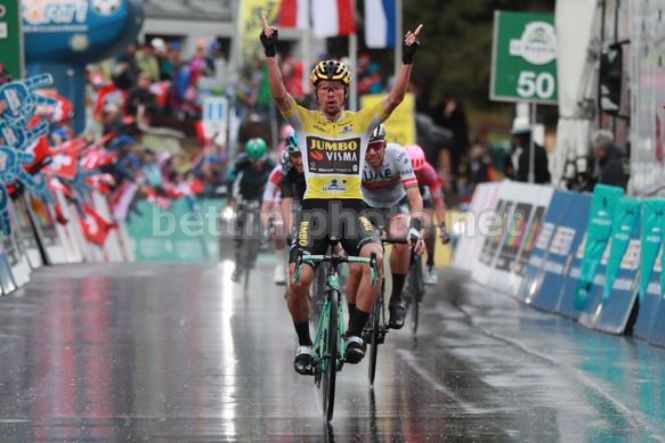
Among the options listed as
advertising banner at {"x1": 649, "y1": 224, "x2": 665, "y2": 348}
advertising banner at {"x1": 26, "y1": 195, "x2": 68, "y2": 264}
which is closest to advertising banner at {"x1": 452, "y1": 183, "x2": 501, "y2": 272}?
advertising banner at {"x1": 26, "y1": 195, "x2": 68, "y2": 264}

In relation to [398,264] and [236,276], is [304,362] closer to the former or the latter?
[398,264]

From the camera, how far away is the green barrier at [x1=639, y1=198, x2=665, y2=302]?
49.8 ft

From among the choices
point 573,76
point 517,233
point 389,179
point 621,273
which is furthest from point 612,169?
point 389,179

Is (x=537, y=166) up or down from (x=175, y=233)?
up

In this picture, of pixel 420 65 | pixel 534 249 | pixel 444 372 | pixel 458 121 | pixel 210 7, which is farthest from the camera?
pixel 210 7

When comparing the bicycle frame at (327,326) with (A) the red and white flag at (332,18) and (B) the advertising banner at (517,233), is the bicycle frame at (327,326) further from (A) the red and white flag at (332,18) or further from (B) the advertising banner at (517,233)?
(A) the red and white flag at (332,18)

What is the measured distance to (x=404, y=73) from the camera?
1066cm

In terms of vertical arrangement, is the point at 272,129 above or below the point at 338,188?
below

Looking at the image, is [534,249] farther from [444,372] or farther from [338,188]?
[338,188]

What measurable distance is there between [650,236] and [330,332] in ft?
19.8

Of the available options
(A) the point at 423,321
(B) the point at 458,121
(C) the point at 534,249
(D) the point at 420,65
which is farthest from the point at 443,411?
(D) the point at 420,65

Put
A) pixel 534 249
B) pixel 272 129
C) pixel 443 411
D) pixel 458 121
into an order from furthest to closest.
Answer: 1. pixel 458 121
2. pixel 272 129
3. pixel 534 249
4. pixel 443 411

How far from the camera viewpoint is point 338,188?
1064 centimetres

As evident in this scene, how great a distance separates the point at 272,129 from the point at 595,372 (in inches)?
917
